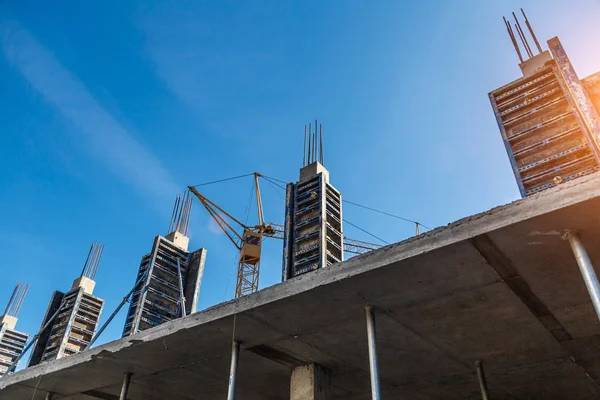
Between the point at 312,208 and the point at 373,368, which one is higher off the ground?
the point at 312,208

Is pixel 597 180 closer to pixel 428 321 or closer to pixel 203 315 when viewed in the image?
pixel 428 321

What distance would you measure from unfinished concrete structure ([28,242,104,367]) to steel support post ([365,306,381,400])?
27798mm

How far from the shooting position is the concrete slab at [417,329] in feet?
16.3

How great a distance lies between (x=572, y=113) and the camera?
44.7 ft

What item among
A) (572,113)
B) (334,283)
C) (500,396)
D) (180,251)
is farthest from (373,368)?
(180,251)

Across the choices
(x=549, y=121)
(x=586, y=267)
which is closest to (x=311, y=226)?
(x=549, y=121)

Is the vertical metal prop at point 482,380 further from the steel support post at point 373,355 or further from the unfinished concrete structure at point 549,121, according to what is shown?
the unfinished concrete structure at point 549,121

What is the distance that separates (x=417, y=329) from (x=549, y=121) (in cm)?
1043

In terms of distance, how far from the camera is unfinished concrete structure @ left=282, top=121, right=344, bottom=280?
733 inches

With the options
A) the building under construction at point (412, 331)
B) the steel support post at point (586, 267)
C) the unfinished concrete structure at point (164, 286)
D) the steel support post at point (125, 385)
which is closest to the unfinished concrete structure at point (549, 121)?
the building under construction at point (412, 331)

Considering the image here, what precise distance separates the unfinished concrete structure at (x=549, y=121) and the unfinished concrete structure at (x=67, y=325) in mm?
27563

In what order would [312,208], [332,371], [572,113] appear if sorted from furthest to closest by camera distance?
[312,208] < [572,113] < [332,371]

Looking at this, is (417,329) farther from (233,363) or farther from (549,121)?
(549,121)

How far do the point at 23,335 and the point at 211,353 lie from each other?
136ft
